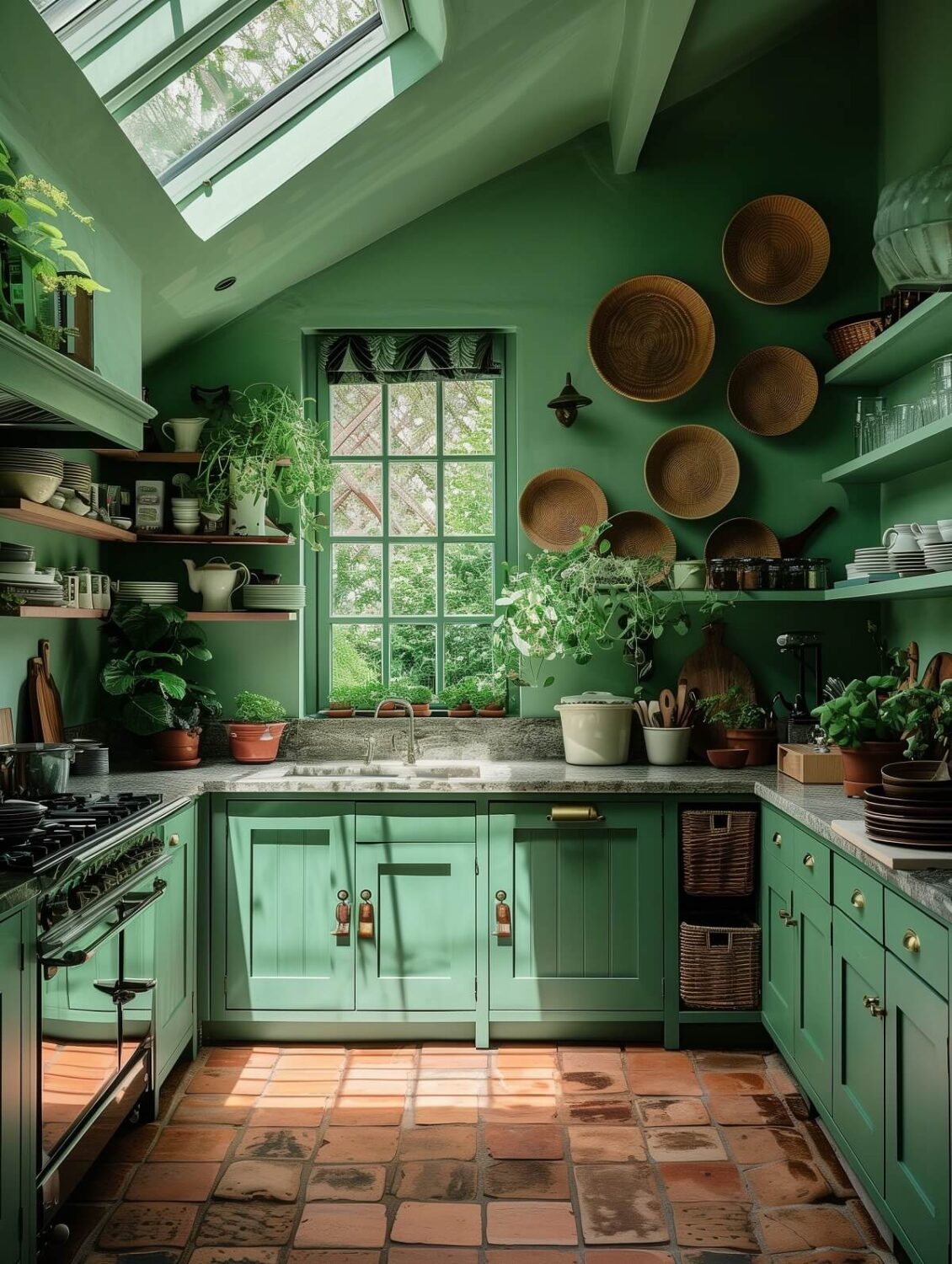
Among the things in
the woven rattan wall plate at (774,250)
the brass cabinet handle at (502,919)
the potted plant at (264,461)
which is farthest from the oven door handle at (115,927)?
the woven rattan wall plate at (774,250)

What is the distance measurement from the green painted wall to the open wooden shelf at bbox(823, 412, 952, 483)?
0.23m

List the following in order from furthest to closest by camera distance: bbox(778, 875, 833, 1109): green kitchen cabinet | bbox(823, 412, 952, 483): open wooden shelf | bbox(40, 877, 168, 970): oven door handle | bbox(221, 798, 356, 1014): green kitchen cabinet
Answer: bbox(221, 798, 356, 1014): green kitchen cabinet → bbox(823, 412, 952, 483): open wooden shelf → bbox(778, 875, 833, 1109): green kitchen cabinet → bbox(40, 877, 168, 970): oven door handle

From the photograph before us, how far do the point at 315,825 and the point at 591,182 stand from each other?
275 centimetres

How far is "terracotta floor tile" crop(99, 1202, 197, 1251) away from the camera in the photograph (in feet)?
8.16

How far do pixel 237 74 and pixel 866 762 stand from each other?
2.73m

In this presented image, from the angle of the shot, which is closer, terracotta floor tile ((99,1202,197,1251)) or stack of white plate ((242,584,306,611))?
terracotta floor tile ((99,1202,197,1251))

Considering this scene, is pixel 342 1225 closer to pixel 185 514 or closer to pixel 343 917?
pixel 343 917

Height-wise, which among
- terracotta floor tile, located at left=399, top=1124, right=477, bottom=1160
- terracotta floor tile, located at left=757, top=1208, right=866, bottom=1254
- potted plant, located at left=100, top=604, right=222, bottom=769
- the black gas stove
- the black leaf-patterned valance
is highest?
the black leaf-patterned valance

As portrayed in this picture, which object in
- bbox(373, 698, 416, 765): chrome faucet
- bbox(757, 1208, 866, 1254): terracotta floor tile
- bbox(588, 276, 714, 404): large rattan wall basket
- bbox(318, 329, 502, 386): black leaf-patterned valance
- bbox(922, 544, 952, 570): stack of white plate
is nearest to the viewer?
bbox(757, 1208, 866, 1254): terracotta floor tile

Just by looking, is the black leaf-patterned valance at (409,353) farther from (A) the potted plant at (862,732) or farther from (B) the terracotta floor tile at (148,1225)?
(B) the terracotta floor tile at (148,1225)

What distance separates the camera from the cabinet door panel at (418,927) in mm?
3674

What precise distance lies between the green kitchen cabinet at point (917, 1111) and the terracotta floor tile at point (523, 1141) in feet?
3.04

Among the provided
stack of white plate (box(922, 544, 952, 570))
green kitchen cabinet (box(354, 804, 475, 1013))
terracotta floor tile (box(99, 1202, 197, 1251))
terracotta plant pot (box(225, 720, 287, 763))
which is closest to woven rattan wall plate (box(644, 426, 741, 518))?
stack of white plate (box(922, 544, 952, 570))

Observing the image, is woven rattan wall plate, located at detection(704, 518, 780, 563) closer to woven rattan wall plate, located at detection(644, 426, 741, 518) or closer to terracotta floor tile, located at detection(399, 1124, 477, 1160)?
woven rattan wall plate, located at detection(644, 426, 741, 518)
